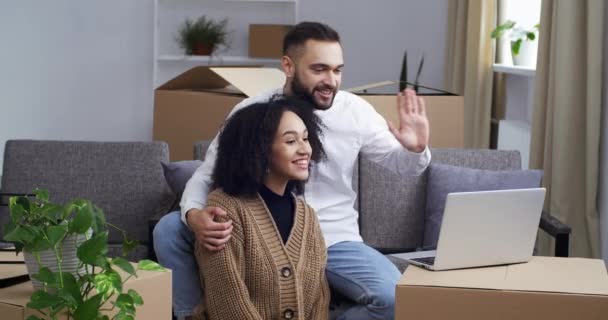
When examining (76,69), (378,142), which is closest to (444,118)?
(378,142)

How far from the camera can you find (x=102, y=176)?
3523mm

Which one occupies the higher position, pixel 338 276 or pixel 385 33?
pixel 385 33

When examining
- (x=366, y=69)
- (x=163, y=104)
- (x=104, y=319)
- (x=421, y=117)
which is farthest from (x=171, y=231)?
(x=366, y=69)

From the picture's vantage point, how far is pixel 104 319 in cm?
188

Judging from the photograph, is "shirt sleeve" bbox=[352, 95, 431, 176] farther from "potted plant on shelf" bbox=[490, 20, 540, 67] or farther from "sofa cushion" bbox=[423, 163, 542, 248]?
"potted plant on shelf" bbox=[490, 20, 540, 67]

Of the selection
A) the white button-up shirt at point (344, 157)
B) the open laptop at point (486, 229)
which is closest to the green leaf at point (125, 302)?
the open laptop at point (486, 229)

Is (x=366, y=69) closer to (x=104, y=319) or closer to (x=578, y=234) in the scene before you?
(x=578, y=234)

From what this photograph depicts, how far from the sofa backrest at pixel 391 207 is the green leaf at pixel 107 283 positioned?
5.44 feet

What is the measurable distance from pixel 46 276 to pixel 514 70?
3.46 meters

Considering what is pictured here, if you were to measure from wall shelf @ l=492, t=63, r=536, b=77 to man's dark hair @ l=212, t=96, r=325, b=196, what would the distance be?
81.7 inches

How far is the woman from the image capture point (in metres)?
2.54

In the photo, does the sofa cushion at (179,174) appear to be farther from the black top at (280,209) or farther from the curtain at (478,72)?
the curtain at (478,72)

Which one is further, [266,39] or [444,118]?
[266,39]

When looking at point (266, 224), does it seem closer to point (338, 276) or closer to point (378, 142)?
point (338, 276)
